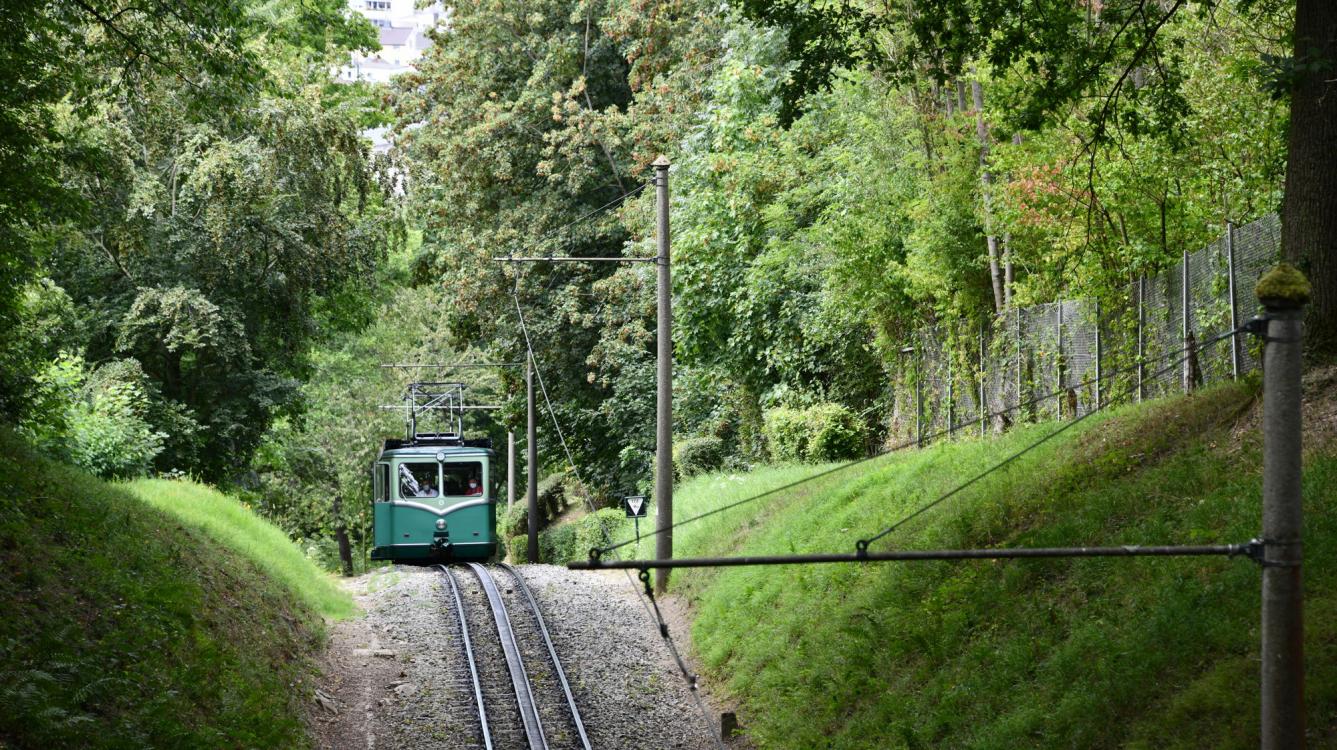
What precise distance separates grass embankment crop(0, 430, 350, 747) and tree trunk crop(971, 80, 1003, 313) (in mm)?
10641

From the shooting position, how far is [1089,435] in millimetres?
13672

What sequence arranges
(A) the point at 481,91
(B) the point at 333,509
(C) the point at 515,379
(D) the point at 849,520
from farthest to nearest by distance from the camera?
(B) the point at 333,509
(C) the point at 515,379
(A) the point at 481,91
(D) the point at 849,520

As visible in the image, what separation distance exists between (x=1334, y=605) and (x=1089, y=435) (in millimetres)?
5699

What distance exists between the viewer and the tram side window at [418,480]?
26734mm

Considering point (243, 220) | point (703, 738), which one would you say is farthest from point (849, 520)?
point (243, 220)

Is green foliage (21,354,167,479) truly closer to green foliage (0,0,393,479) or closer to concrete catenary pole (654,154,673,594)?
green foliage (0,0,393,479)

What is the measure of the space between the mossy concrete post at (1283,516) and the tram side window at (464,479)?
22.2 metres

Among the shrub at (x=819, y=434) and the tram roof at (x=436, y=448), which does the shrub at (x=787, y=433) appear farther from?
the tram roof at (x=436, y=448)

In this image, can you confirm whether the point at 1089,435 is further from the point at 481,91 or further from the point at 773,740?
the point at 481,91

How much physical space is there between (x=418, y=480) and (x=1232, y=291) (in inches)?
715

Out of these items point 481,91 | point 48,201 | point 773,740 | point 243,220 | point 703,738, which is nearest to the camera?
point 773,740

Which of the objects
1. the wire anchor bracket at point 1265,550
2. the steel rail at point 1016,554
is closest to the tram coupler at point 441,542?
the steel rail at point 1016,554

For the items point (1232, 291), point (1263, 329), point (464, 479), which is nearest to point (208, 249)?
point (464, 479)

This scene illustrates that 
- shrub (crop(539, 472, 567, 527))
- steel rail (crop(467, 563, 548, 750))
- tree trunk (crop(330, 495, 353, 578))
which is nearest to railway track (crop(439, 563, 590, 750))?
steel rail (crop(467, 563, 548, 750))
